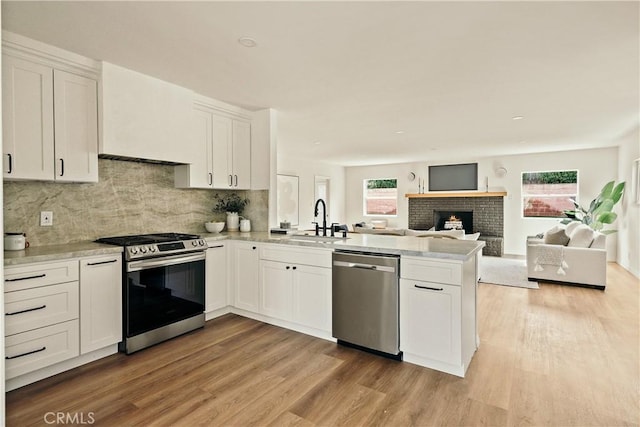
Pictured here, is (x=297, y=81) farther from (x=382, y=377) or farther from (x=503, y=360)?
(x=503, y=360)

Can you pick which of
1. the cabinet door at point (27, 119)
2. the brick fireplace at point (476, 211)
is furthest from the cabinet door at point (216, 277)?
the brick fireplace at point (476, 211)

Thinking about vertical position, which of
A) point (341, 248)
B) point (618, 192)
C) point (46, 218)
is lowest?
point (341, 248)

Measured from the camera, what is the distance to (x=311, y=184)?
928 centimetres

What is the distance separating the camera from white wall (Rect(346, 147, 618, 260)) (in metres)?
7.14

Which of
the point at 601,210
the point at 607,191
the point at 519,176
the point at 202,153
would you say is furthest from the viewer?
the point at 519,176

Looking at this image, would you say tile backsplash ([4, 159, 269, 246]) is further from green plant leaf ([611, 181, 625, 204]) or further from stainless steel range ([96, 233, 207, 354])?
green plant leaf ([611, 181, 625, 204])

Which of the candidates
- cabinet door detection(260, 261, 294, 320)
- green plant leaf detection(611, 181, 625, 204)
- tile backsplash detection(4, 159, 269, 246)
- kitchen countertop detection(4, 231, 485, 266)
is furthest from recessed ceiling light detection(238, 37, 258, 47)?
green plant leaf detection(611, 181, 625, 204)

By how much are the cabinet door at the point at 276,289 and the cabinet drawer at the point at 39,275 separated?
1571mm

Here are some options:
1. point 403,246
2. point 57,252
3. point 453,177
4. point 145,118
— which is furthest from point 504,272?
point 57,252

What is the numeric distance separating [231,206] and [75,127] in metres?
1.88

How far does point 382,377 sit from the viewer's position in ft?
8.06

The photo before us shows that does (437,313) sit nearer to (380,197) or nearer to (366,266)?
(366,266)

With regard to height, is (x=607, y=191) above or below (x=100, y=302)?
above

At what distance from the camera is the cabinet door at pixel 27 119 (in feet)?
7.92
